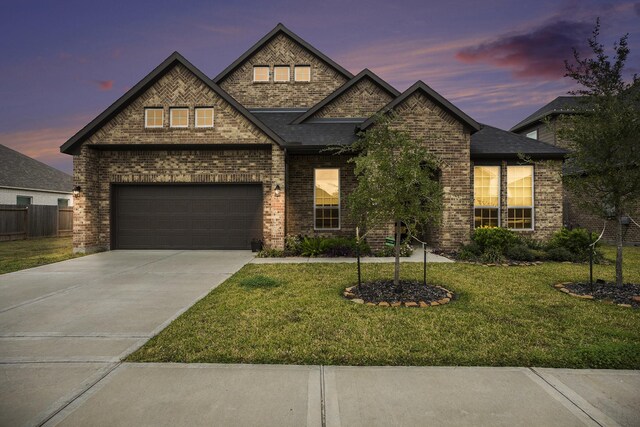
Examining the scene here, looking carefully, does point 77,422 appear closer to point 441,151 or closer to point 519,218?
point 441,151

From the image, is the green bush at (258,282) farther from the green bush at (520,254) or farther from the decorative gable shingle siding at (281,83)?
the decorative gable shingle siding at (281,83)

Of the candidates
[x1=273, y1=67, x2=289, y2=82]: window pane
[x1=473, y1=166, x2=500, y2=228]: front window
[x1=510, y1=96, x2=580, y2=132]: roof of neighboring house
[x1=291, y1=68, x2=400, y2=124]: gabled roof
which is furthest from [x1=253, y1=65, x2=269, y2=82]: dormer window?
[x1=510, y1=96, x2=580, y2=132]: roof of neighboring house

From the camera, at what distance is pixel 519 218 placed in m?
13.6

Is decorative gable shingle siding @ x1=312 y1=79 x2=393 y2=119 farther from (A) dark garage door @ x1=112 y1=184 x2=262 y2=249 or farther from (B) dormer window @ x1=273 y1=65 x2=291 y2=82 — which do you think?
(A) dark garage door @ x1=112 y1=184 x2=262 y2=249

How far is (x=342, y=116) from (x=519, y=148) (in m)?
7.46

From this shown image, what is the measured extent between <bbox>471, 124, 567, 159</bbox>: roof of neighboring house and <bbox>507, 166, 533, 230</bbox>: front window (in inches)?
28.3

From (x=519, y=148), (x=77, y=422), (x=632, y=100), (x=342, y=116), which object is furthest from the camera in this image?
(x=342, y=116)

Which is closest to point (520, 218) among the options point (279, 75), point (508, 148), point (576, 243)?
point (576, 243)

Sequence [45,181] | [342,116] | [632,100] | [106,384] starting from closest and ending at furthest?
[106,384] < [632,100] < [342,116] < [45,181]

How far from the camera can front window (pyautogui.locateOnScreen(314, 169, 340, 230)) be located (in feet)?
45.1

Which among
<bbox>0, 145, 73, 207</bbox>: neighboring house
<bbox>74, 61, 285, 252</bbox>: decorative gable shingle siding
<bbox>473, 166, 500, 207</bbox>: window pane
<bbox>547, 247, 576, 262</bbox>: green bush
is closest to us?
<bbox>547, 247, 576, 262</bbox>: green bush

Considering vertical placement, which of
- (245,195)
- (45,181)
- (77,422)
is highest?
(45,181)

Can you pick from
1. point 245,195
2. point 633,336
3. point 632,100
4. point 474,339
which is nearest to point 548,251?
point 632,100

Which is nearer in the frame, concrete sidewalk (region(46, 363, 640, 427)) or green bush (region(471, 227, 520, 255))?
concrete sidewalk (region(46, 363, 640, 427))
